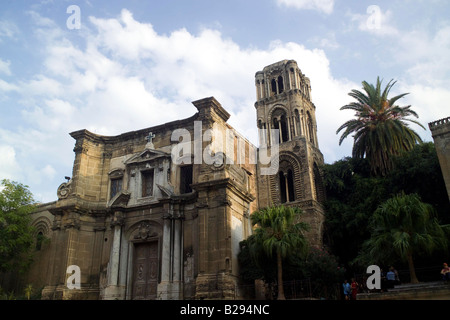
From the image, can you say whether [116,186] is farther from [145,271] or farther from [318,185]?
[318,185]

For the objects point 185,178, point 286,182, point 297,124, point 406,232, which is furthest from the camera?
point 297,124

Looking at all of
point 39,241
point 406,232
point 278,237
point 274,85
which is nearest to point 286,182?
point 274,85

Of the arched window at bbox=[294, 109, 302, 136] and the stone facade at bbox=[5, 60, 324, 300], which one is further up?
the arched window at bbox=[294, 109, 302, 136]

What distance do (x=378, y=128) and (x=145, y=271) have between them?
59.9 feet

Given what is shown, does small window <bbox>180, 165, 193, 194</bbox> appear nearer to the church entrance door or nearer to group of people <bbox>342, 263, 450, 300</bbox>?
the church entrance door

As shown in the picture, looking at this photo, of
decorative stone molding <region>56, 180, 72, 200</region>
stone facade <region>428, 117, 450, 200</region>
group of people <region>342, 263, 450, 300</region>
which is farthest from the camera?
decorative stone molding <region>56, 180, 72, 200</region>

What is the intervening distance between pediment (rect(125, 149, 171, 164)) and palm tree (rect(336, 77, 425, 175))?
13.8 meters

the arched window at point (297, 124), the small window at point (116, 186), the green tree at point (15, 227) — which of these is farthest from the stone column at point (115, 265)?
the arched window at point (297, 124)

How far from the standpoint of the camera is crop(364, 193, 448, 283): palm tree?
16312mm

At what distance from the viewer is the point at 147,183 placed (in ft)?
83.4

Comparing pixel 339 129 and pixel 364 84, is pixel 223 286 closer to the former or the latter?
pixel 339 129

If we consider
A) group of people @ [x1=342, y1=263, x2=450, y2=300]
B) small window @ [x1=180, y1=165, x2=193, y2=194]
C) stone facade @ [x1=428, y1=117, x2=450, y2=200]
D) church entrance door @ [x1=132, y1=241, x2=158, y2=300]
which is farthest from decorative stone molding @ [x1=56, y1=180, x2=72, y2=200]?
stone facade @ [x1=428, y1=117, x2=450, y2=200]

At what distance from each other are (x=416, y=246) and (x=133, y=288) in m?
14.9
